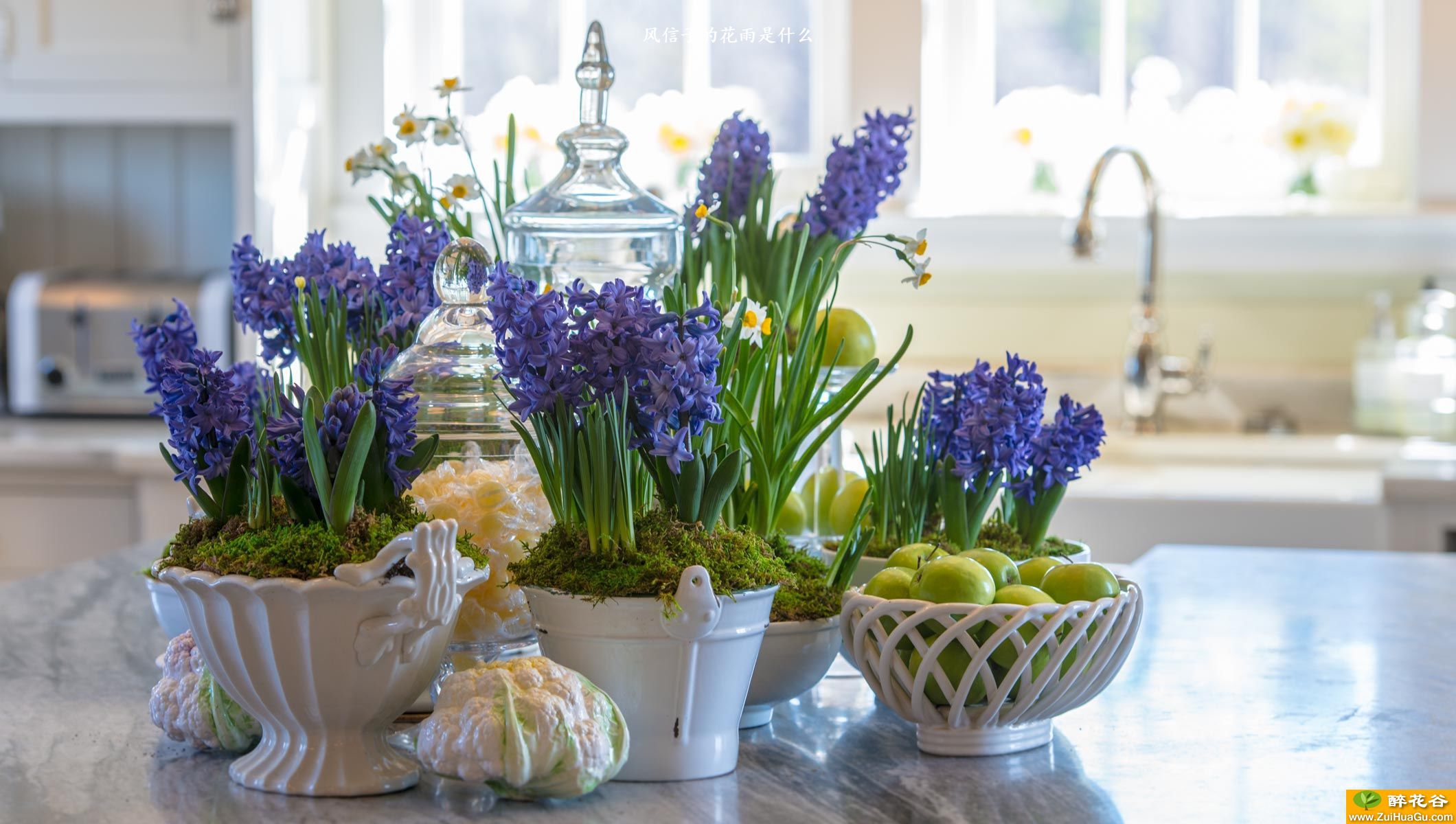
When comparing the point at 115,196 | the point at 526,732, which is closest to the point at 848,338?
the point at 526,732

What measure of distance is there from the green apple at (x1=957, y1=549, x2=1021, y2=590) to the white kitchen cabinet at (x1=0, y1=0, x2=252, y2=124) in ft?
8.23

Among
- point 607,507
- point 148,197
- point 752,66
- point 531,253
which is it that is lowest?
point 607,507

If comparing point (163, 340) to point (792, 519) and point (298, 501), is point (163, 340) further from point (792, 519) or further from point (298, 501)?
point (792, 519)

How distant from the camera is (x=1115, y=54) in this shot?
3037 millimetres

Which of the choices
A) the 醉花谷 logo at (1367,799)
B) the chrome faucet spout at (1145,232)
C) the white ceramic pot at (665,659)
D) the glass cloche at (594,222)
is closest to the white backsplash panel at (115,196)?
Answer: the chrome faucet spout at (1145,232)

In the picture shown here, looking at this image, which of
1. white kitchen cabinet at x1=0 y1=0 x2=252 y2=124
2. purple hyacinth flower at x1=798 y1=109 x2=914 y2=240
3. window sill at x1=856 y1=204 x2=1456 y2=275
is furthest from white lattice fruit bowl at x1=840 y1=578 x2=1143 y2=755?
white kitchen cabinet at x1=0 y1=0 x2=252 y2=124

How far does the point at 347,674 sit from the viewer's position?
74cm

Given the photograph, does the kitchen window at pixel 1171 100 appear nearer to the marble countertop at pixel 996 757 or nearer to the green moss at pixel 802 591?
the marble countertop at pixel 996 757

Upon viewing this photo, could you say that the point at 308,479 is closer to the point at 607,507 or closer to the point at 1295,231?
the point at 607,507

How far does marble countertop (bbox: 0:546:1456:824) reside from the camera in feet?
2.43

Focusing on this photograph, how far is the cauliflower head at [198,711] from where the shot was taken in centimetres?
81

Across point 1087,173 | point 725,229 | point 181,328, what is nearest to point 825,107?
point 1087,173

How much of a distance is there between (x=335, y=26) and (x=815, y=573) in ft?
8.98

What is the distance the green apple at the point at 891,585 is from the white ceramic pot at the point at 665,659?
7 centimetres
